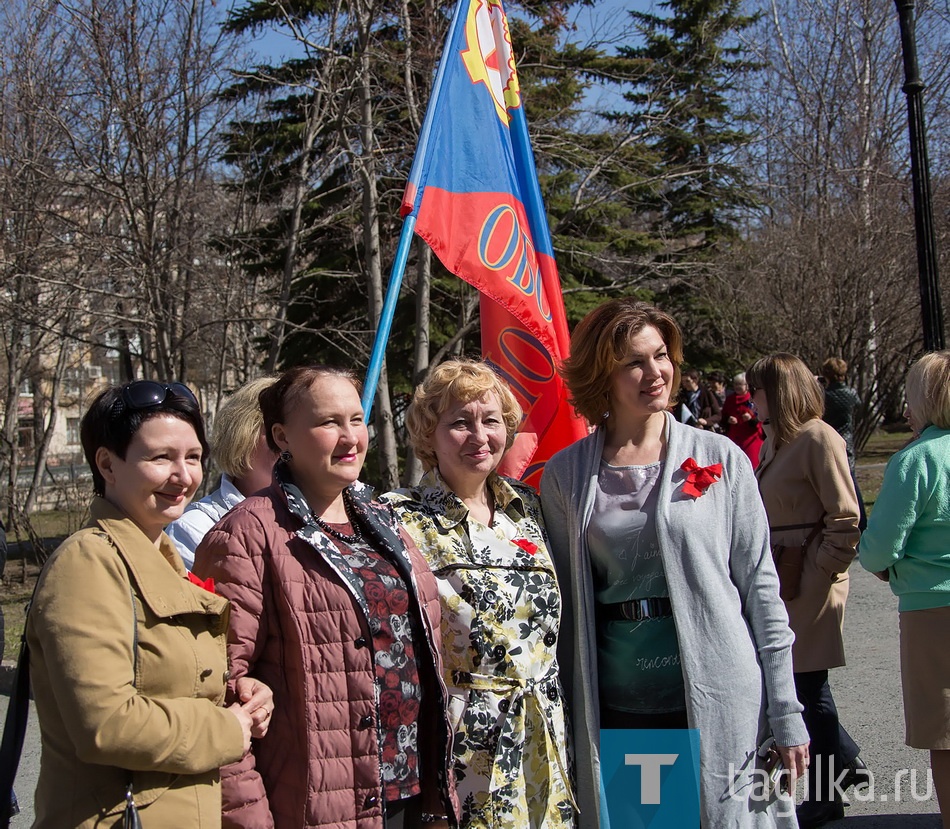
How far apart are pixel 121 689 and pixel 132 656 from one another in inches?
3.0

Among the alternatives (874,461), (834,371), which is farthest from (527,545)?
(874,461)

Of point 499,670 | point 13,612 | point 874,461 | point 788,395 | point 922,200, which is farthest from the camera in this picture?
point 874,461

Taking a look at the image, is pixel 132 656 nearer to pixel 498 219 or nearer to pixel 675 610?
pixel 675 610

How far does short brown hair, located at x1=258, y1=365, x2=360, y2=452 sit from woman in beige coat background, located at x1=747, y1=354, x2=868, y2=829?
242 cm

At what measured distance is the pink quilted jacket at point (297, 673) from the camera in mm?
2137

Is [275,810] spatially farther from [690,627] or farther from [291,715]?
[690,627]

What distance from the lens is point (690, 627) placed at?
2.67 m

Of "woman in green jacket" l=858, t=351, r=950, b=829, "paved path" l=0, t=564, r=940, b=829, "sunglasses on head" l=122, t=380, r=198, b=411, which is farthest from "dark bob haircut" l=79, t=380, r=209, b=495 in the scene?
"paved path" l=0, t=564, r=940, b=829

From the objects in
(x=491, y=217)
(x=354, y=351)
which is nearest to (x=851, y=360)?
(x=354, y=351)

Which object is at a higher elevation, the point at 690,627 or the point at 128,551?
the point at 128,551

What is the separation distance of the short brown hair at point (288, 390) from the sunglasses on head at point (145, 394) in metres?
0.32

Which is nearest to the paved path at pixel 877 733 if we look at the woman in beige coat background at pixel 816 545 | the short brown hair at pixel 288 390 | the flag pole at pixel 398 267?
the woman in beige coat background at pixel 816 545

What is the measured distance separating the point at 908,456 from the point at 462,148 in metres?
2.43

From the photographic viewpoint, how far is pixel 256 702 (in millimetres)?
2111
